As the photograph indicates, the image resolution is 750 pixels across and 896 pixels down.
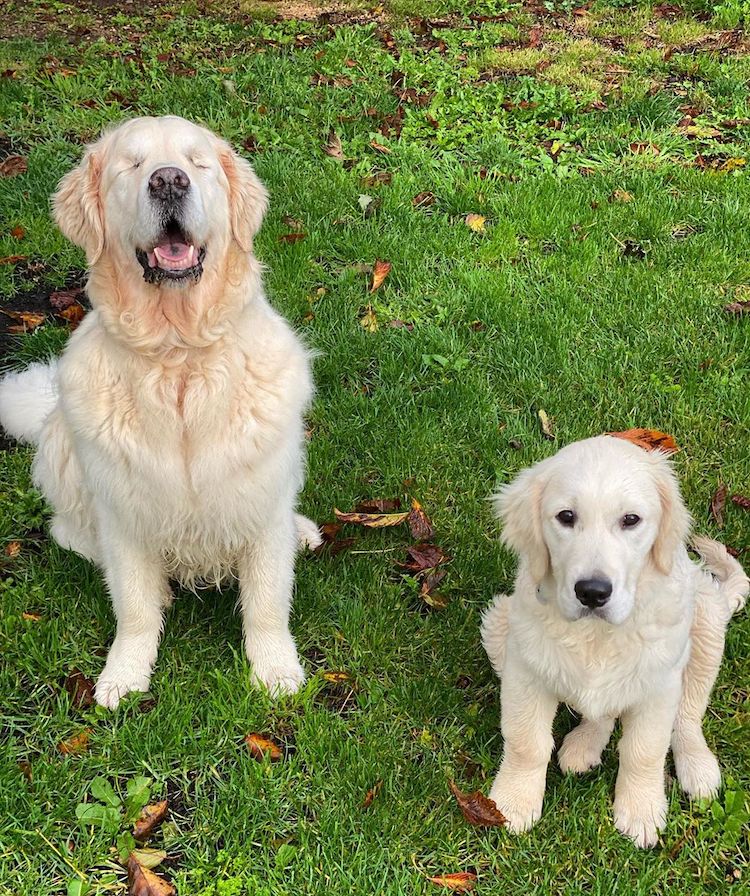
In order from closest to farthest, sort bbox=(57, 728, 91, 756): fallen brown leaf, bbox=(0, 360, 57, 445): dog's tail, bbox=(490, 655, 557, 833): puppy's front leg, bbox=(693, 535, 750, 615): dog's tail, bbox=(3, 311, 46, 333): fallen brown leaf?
bbox=(490, 655, 557, 833): puppy's front leg → bbox=(57, 728, 91, 756): fallen brown leaf → bbox=(693, 535, 750, 615): dog's tail → bbox=(0, 360, 57, 445): dog's tail → bbox=(3, 311, 46, 333): fallen brown leaf

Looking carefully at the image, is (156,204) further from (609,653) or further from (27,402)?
(609,653)

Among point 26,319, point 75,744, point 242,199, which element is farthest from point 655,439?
point 26,319

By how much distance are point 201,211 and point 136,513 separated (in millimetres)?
949

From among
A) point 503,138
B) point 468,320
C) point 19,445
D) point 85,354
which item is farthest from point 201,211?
point 503,138

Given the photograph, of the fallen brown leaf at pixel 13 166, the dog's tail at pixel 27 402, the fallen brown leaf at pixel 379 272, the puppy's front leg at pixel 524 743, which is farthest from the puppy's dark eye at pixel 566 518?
the fallen brown leaf at pixel 13 166

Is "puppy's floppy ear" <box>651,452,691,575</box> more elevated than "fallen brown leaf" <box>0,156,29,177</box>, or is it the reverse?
"puppy's floppy ear" <box>651,452,691,575</box>

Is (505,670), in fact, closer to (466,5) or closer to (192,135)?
(192,135)

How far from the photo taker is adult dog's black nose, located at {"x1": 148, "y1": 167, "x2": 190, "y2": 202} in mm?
2621

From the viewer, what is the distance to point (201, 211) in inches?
107

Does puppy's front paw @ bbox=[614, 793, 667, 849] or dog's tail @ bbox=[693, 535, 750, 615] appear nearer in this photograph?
puppy's front paw @ bbox=[614, 793, 667, 849]

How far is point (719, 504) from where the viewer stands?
368 cm

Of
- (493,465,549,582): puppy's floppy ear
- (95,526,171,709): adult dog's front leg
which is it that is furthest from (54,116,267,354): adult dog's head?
(493,465,549,582): puppy's floppy ear

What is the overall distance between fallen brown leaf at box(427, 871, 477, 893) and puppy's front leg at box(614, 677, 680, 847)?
45 centimetres

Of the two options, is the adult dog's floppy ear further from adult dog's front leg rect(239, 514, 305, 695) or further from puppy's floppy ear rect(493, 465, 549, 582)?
puppy's floppy ear rect(493, 465, 549, 582)
